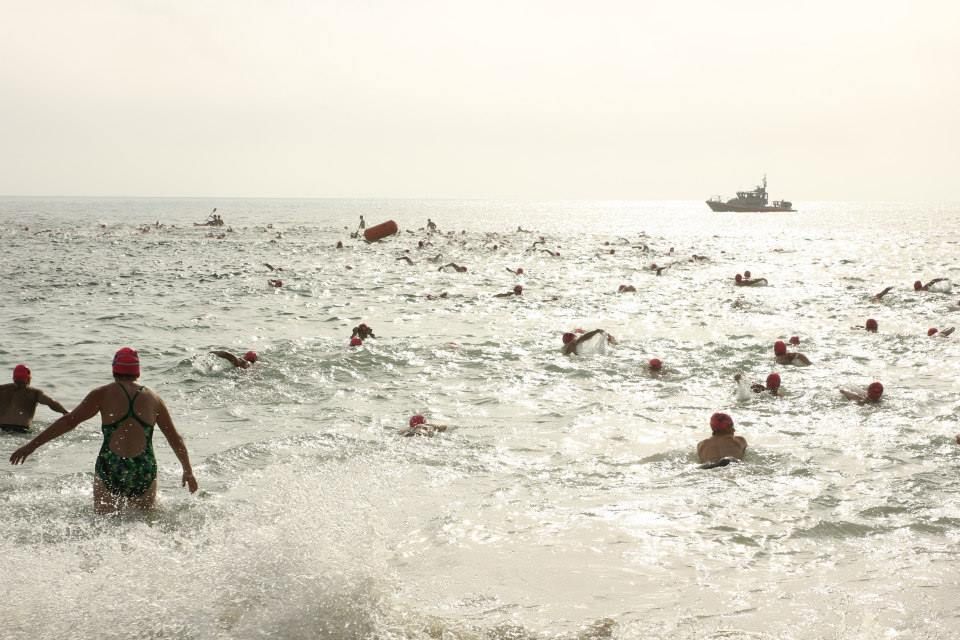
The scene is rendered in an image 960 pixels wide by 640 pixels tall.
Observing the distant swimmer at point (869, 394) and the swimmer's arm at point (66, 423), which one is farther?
the distant swimmer at point (869, 394)

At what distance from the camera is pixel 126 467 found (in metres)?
6.94

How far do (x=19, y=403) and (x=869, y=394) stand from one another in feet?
41.7

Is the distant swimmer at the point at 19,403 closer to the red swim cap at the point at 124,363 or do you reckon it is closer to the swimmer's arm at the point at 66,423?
the swimmer's arm at the point at 66,423

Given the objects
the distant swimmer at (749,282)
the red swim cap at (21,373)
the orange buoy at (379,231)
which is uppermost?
the orange buoy at (379,231)

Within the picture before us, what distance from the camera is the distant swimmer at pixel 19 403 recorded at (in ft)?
32.7

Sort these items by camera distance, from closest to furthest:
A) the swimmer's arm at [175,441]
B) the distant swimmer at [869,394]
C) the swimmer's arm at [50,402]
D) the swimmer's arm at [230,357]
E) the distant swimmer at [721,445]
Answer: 1. the swimmer's arm at [175,441]
2. the distant swimmer at [721,445]
3. the swimmer's arm at [50,402]
4. the distant swimmer at [869,394]
5. the swimmer's arm at [230,357]

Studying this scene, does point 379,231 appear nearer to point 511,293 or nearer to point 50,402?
point 50,402

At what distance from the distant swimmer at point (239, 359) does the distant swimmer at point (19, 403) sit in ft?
12.6

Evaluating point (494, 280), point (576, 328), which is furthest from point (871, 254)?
point (576, 328)

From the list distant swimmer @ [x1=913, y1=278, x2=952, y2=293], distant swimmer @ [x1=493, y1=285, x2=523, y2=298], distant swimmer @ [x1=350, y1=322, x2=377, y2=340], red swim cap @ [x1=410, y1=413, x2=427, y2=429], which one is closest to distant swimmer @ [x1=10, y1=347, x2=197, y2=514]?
red swim cap @ [x1=410, y1=413, x2=427, y2=429]

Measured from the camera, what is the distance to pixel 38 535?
668 centimetres

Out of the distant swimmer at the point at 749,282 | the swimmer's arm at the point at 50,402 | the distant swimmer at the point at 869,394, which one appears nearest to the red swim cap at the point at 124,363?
the swimmer's arm at the point at 50,402

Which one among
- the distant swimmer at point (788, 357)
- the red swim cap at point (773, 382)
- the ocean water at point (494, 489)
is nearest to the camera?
the ocean water at point (494, 489)

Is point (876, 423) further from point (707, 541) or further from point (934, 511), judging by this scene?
point (707, 541)
